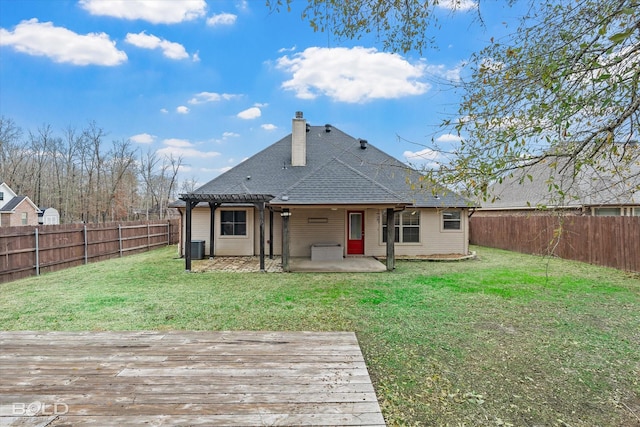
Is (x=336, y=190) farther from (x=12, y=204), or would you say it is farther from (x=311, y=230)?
(x=12, y=204)

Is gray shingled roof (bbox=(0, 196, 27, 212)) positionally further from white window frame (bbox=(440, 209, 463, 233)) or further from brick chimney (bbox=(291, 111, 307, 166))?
white window frame (bbox=(440, 209, 463, 233))

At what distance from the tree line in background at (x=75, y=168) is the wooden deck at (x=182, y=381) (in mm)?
36697

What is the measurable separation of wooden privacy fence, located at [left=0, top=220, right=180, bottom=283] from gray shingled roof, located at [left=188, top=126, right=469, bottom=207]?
13.5ft

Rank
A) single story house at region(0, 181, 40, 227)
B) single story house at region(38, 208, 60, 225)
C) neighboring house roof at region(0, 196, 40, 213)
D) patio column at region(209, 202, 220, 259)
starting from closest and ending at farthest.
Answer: patio column at region(209, 202, 220, 259) < neighboring house roof at region(0, 196, 40, 213) < single story house at region(0, 181, 40, 227) < single story house at region(38, 208, 60, 225)

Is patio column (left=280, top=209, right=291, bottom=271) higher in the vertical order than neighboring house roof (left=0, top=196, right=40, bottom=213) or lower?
lower

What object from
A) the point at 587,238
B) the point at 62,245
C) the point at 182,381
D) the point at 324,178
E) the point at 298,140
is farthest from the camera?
the point at 298,140

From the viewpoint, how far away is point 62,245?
1050cm

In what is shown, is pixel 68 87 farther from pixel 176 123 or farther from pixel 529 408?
pixel 529 408

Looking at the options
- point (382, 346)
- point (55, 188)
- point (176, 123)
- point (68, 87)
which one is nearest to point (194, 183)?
point (55, 188)

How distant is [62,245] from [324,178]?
29.2ft

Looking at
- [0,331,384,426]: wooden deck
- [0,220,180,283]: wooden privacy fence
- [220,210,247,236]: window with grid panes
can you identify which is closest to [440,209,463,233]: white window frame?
[220,210,247,236]: window with grid panes

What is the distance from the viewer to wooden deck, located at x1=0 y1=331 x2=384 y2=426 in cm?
207

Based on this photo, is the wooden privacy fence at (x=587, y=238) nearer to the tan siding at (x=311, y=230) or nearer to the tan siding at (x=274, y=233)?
the tan siding at (x=311, y=230)

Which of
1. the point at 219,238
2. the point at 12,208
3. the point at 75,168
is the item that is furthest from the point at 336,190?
the point at 75,168
